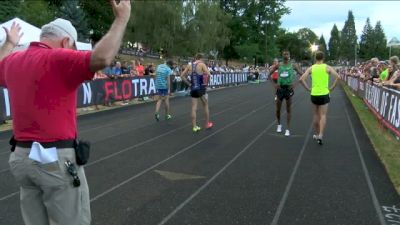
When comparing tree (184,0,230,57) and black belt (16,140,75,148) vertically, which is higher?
tree (184,0,230,57)

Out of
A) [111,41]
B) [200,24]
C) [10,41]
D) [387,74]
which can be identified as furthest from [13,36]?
[200,24]

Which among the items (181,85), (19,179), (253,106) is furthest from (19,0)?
(19,179)

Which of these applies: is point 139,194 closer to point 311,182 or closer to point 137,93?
point 311,182

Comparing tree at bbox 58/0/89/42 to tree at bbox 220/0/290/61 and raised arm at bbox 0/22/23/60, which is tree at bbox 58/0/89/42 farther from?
raised arm at bbox 0/22/23/60

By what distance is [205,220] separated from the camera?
210 inches

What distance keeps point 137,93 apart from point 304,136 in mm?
11217

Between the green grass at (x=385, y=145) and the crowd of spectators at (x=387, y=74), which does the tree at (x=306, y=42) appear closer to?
the crowd of spectators at (x=387, y=74)

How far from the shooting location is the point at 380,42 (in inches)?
5851

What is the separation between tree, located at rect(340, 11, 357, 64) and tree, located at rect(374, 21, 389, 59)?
28.7 ft

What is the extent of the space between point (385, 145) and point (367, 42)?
149 metres

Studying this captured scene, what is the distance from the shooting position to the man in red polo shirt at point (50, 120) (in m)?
2.90

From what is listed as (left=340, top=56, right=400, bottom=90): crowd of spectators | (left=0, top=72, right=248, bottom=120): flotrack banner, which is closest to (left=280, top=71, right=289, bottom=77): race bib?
(left=340, top=56, right=400, bottom=90): crowd of spectators

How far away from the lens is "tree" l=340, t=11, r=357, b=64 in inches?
6509

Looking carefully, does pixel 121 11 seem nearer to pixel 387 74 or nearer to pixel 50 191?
pixel 50 191
